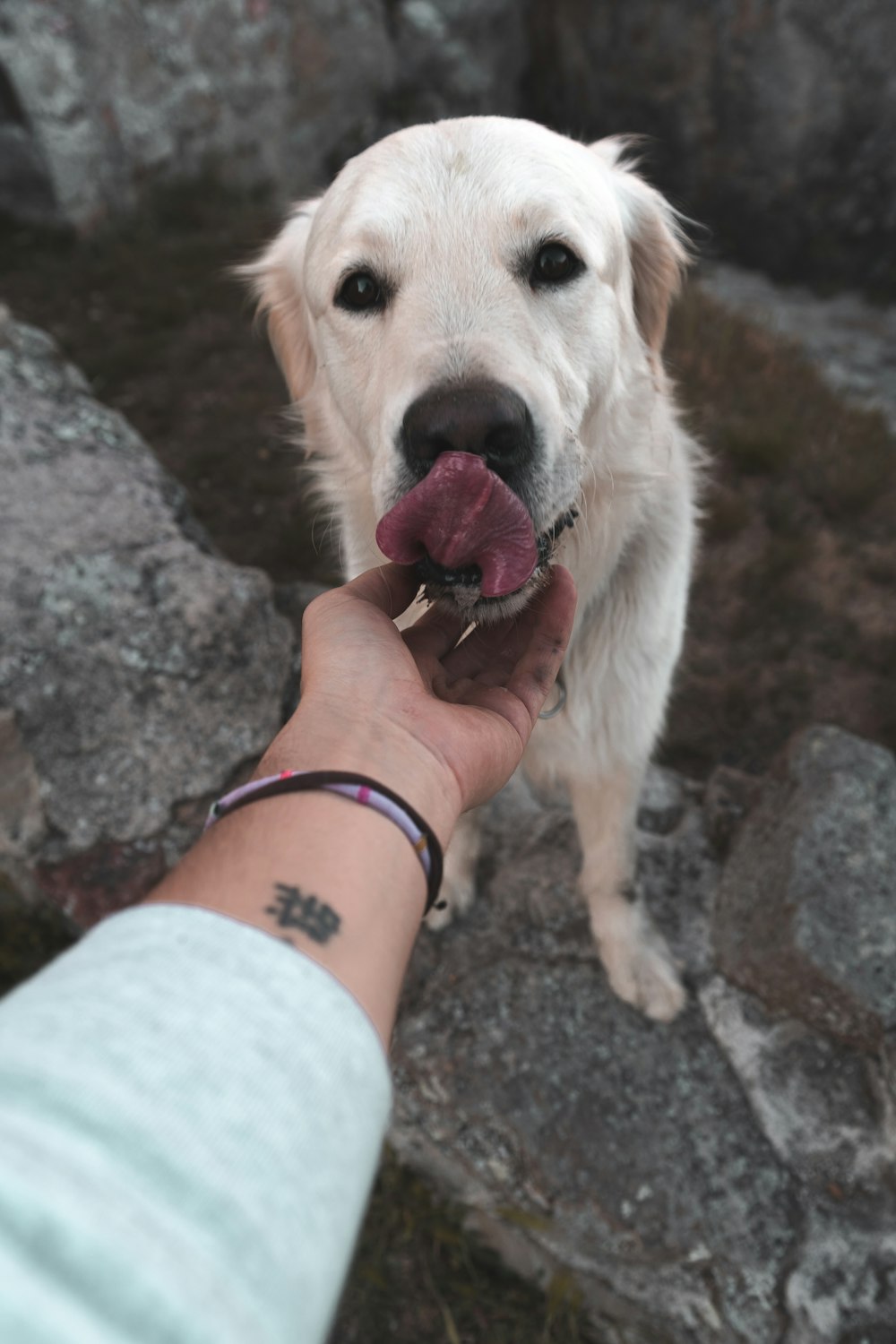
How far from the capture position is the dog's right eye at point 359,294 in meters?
1.91

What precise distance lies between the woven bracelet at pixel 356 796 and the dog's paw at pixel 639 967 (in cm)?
134

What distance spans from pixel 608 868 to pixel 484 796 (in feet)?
3.36

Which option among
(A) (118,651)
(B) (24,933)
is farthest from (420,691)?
(B) (24,933)

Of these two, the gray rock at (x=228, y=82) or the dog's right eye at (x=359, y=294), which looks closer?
the dog's right eye at (x=359, y=294)

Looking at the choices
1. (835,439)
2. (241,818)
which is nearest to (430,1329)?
(241,818)

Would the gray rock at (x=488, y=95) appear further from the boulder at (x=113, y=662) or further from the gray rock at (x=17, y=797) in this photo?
the gray rock at (x=17, y=797)

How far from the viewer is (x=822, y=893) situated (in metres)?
2.20

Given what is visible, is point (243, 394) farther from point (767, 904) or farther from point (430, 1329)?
point (430, 1329)

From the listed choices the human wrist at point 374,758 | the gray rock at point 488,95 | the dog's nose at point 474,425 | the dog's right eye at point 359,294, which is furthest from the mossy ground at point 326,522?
the human wrist at point 374,758

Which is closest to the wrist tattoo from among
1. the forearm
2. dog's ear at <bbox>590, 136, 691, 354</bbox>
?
the forearm

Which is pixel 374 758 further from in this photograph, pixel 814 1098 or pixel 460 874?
pixel 814 1098

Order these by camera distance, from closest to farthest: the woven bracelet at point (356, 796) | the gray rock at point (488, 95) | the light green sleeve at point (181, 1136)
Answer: the light green sleeve at point (181, 1136) < the woven bracelet at point (356, 796) < the gray rock at point (488, 95)

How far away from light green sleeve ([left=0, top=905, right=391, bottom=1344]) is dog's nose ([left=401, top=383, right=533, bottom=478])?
0.93 meters

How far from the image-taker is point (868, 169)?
254 inches
